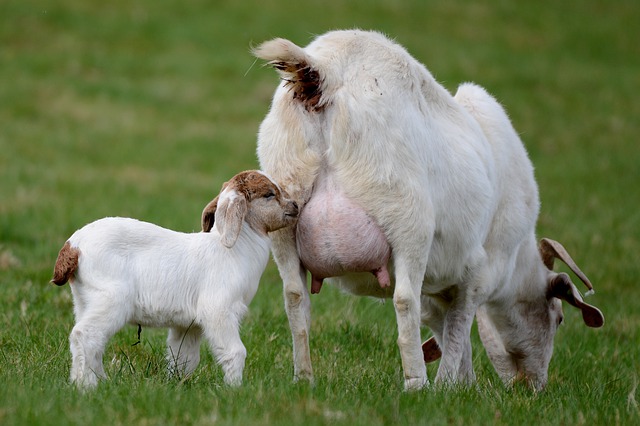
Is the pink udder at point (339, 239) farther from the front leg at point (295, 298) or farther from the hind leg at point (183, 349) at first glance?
the hind leg at point (183, 349)

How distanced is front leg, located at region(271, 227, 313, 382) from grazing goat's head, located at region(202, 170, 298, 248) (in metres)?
0.18

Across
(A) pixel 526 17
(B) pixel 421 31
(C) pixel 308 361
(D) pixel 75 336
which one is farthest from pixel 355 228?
(A) pixel 526 17

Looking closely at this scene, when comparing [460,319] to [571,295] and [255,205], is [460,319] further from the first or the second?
[255,205]

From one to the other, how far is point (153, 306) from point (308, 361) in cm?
95

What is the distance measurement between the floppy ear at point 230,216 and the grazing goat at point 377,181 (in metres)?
0.31

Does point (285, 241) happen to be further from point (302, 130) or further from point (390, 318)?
point (390, 318)

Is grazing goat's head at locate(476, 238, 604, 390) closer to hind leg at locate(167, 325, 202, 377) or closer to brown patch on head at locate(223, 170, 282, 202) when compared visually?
brown patch on head at locate(223, 170, 282, 202)

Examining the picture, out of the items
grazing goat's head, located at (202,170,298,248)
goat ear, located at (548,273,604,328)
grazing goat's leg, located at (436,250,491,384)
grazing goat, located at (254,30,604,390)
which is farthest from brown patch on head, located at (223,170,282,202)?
goat ear, located at (548,273,604,328)

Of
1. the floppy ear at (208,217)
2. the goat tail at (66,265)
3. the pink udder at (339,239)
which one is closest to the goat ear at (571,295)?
the pink udder at (339,239)

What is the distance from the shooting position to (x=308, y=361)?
5469mm

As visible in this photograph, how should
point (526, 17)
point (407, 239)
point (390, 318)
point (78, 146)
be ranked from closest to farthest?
point (407, 239), point (390, 318), point (78, 146), point (526, 17)

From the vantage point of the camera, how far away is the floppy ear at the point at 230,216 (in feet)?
16.8

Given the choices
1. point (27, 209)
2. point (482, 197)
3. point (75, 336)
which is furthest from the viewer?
point (27, 209)

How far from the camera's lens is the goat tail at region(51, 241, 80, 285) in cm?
489
